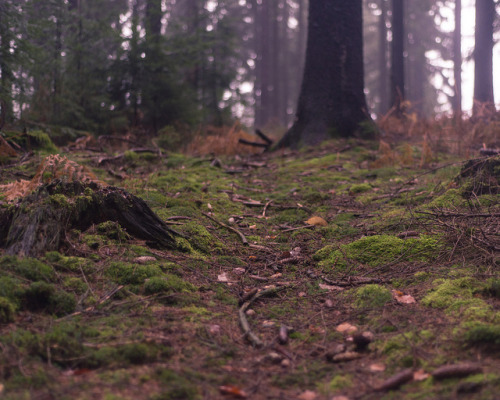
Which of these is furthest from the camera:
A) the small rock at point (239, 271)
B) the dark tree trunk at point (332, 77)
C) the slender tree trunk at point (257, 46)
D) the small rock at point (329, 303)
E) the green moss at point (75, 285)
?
the slender tree trunk at point (257, 46)

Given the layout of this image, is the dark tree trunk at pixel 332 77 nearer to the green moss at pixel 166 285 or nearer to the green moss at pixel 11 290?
the green moss at pixel 166 285

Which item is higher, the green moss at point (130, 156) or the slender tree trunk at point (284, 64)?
the slender tree trunk at point (284, 64)

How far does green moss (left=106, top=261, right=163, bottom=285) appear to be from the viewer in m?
2.77

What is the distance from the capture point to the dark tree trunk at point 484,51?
11.8 meters

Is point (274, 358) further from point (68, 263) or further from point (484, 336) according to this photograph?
point (68, 263)

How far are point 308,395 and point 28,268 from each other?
1.72 m

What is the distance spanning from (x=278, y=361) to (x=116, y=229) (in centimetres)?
180

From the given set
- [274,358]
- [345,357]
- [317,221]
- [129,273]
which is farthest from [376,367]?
[317,221]

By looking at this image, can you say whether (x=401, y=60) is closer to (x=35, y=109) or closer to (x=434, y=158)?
(x=434, y=158)

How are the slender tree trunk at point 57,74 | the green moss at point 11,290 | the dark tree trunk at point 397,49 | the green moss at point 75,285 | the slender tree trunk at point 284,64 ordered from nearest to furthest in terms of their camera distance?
the green moss at point 11,290 < the green moss at point 75,285 < the slender tree trunk at point 57,74 < the dark tree trunk at point 397,49 < the slender tree trunk at point 284,64

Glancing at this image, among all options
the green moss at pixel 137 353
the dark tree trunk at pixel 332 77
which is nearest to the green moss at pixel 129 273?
the green moss at pixel 137 353

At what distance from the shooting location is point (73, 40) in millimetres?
9594

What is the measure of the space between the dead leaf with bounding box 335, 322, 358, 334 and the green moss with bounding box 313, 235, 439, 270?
3.21ft

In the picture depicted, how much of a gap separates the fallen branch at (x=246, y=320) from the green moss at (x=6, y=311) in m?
1.22
